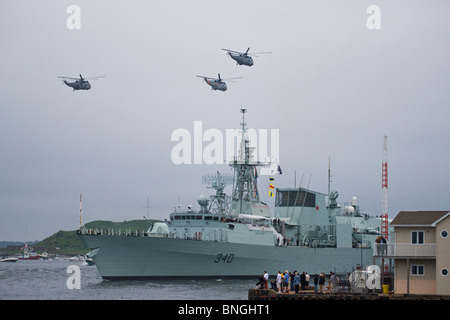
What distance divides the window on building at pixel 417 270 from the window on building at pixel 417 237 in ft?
3.84

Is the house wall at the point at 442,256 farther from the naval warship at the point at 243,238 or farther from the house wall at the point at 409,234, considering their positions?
the naval warship at the point at 243,238

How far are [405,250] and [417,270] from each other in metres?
1.14

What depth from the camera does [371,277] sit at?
34.8 metres

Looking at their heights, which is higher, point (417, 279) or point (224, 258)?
point (417, 279)

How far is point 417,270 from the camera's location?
34.4m

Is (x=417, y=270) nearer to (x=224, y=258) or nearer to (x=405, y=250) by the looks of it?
(x=405, y=250)

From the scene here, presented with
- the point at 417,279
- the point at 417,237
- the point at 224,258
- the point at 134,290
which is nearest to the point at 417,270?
the point at 417,279

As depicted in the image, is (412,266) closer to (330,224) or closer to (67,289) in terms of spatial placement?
(67,289)

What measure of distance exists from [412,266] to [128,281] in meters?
Answer: 22.7

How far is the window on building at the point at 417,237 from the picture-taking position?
34281 millimetres

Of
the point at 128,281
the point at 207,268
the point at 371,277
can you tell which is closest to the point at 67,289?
the point at 128,281

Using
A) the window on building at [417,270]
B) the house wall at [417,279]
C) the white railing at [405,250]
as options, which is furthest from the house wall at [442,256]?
the window on building at [417,270]
